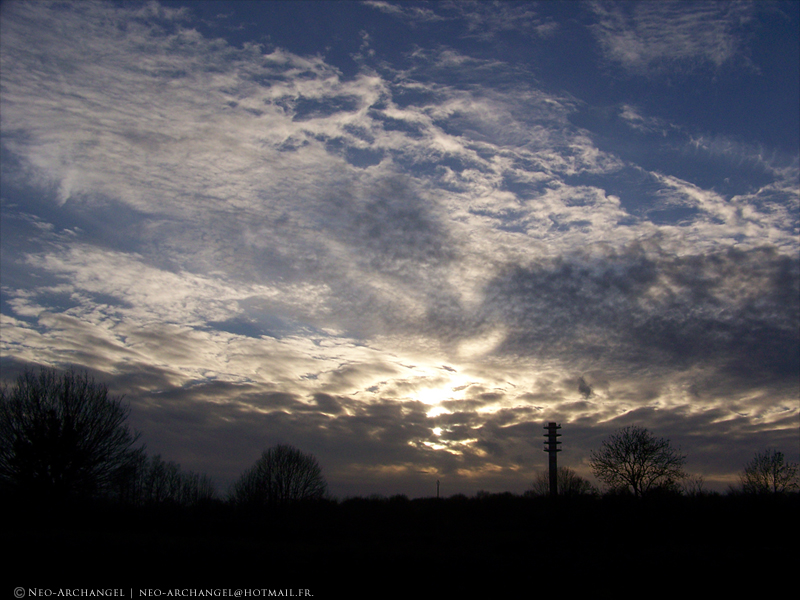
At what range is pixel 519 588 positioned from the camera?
56.7 feet

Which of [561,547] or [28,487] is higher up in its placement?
[28,487]

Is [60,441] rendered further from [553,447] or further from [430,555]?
[553,447]

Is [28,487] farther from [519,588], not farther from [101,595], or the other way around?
[519,588]

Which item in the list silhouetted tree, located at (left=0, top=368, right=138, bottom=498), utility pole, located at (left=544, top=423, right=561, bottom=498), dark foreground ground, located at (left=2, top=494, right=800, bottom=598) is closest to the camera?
dark foreground ground, located at (left=2, top=494, right=800, bottom=598)

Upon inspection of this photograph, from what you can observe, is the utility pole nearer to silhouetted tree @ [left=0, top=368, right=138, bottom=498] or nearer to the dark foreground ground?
the dark foreground ground

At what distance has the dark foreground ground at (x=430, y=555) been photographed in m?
16.8

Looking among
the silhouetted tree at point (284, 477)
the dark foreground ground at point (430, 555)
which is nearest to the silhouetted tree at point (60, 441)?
the dark foreground ground at point (430, 555)

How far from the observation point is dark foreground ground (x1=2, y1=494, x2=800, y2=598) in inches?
662

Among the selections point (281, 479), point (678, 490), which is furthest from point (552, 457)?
point (281, 479)

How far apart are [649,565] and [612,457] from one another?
32.8 meters

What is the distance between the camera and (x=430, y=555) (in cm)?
2198

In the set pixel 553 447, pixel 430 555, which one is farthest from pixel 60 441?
pixel 553 447

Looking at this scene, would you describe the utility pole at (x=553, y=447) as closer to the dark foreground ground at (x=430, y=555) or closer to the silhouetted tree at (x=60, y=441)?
the dark foreground ground at (x=430, y=555)

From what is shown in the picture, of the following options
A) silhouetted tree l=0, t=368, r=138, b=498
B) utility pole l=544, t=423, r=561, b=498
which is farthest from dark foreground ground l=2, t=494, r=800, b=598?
utility pole l=544, t=423, r=561, b=498
